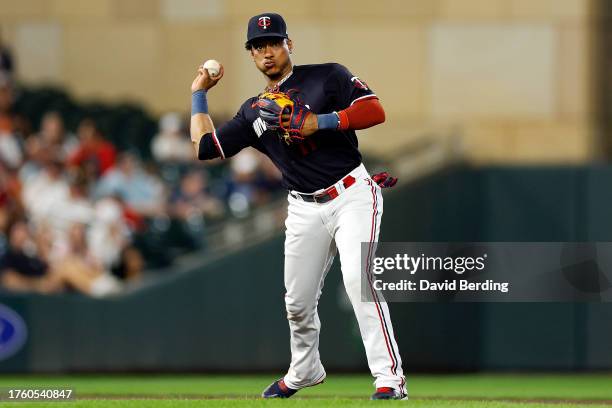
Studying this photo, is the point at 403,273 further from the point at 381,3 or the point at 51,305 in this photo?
the point at 381,3

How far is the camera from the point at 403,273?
1011 cm

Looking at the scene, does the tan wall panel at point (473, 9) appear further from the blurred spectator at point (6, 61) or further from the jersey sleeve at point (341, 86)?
the jersey sleeve at point (341, 86)

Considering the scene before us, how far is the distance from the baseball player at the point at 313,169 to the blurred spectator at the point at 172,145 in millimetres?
6650

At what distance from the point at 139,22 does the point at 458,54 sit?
357 centimetres

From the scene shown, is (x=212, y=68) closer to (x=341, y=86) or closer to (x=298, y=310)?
(x=341, y=86)

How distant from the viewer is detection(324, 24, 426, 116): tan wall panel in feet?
49.3

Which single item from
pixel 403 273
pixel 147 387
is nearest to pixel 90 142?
pixel 147 387

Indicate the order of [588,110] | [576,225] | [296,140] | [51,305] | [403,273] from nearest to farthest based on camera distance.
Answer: [296,140] → [403,273] → [51,305] → [576,225] → [588,110]

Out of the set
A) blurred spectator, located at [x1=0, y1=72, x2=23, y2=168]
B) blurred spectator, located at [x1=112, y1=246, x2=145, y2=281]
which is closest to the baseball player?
blurred spectator, located at [x1=112, y1=246, x2=145, y2=281]

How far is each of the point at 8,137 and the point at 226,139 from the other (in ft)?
21.5

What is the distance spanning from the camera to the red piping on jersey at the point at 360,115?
676cm

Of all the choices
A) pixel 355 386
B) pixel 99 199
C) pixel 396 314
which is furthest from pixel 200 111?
pixel 396 314

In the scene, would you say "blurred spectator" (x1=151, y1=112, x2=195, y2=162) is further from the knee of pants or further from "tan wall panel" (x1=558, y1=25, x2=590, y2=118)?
the knee of pants

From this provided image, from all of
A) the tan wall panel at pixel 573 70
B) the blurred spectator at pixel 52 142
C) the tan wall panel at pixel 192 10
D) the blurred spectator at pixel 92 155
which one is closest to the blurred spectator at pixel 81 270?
the blurred spectator at pixel 92 155
